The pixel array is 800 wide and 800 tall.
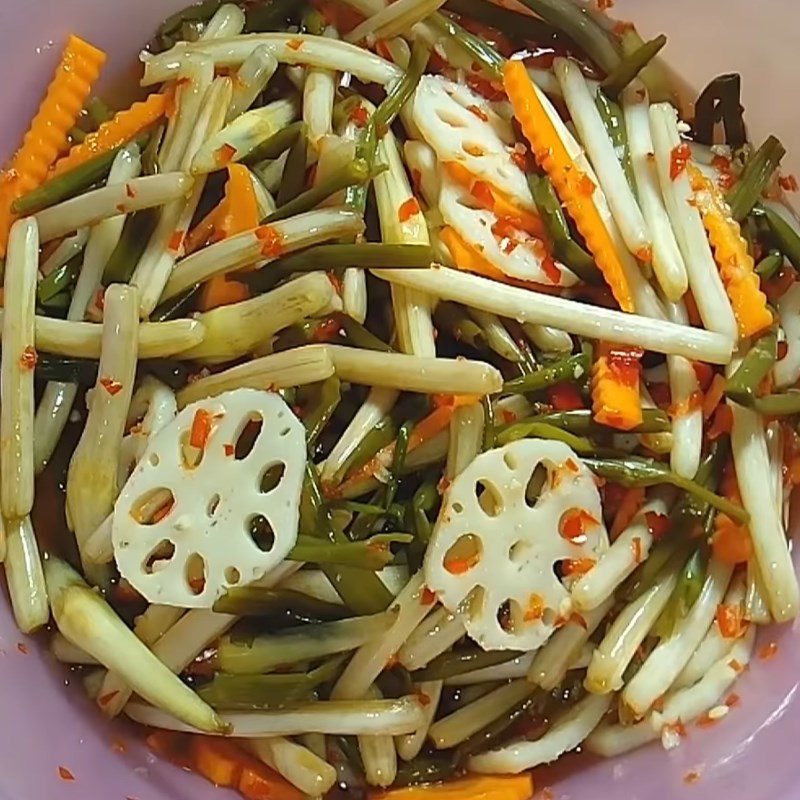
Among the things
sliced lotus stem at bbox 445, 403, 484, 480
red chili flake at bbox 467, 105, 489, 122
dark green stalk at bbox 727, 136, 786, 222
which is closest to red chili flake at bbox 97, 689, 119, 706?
sliced lotus stem at bbox 445, 403, 484, 480

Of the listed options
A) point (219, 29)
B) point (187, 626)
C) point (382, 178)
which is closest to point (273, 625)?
point (187, 626)

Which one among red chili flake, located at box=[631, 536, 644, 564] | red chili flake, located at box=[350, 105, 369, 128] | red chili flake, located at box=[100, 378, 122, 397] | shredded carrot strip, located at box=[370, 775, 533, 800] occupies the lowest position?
shredded carrot strip, located at box=[370, 775, 533, 800]

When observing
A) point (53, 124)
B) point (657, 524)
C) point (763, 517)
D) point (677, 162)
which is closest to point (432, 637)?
point (657, 524)

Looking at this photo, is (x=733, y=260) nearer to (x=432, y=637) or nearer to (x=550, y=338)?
(x=550, y=338)

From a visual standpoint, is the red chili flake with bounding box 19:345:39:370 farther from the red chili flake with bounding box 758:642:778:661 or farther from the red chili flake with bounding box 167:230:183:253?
the red chili flake with bounding box 758:642:778:661

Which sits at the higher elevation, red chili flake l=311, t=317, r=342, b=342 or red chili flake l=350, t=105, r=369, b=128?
red chili flake l=350, t=105, r=369, b=128

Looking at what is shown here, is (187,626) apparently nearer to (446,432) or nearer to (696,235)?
(446,432)
